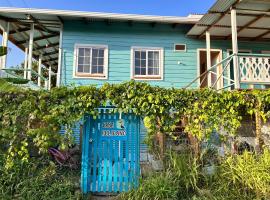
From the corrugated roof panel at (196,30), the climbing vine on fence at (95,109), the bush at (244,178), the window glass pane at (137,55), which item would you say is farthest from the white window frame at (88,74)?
the bush at (244,178)

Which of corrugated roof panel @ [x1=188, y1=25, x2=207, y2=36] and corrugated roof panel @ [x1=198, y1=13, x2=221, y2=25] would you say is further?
corrugated roof panel @ [x1=188, y1=25, x2=207, y2=36]

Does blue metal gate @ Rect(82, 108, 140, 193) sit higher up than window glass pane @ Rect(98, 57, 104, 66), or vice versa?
window glass pane @ Rect(98, 57, 104, 66)

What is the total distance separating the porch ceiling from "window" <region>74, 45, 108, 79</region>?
3403mm

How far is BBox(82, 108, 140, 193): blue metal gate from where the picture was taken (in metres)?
4.63

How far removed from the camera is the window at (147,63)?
30.9 ft

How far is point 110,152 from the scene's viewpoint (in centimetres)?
471

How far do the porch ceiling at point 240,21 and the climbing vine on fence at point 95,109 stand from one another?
334cm

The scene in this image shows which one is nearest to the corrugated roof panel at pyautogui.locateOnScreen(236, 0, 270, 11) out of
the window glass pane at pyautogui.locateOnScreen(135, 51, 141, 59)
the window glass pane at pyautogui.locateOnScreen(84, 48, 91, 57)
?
the window glass pane at pyautogui.locateOnScreen(135, 51, 141, 59)

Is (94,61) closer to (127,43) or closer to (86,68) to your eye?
(86,68)

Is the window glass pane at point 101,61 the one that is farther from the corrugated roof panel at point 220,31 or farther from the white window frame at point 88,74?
the corrugated roof panel at point 220,31

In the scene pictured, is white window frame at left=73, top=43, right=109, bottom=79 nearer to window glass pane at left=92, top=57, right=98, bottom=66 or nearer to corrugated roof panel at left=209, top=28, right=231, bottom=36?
window glass pane at left=92, top=57, right=98, bottom=66

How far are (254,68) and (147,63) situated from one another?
390 cm

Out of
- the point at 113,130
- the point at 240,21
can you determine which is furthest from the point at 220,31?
the point at 113,130

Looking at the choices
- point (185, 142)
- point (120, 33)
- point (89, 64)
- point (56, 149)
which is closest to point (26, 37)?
point (89, 64)
